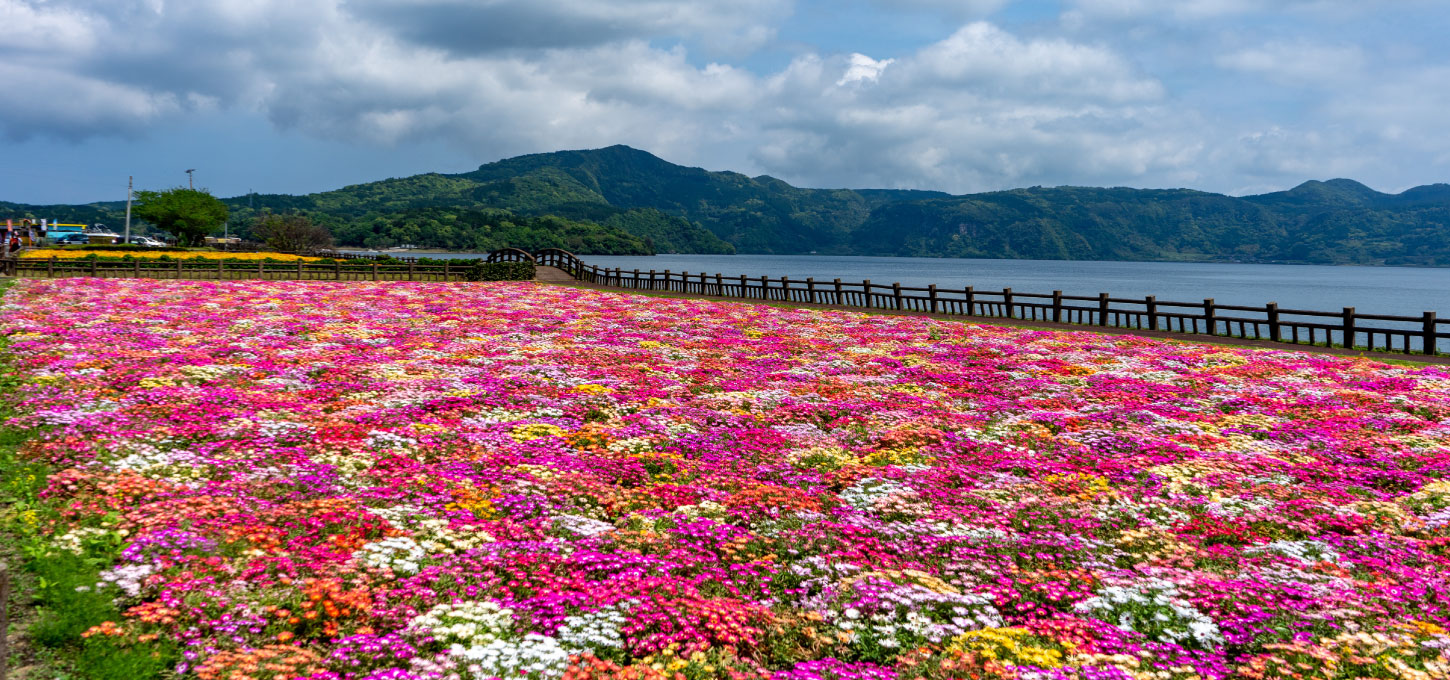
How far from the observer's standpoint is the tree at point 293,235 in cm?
12162

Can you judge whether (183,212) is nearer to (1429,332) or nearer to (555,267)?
(555,267)

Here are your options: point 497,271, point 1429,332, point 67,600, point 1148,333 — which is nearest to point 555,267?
point 497,271

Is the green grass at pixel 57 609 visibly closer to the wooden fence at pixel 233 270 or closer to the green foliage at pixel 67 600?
the green foliage at pixel 67 600

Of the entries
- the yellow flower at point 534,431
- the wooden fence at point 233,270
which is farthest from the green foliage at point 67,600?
the wooden fence at point 233,270

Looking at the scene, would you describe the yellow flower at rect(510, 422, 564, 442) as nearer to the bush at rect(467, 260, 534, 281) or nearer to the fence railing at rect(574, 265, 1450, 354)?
the fence railing at rect(574, 265, 1450, 354)

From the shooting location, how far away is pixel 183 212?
115500 millimetres

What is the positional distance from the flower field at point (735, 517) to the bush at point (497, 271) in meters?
41.3

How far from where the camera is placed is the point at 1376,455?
13500 mm

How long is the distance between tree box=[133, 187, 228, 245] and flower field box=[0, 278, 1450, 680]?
4466 inches

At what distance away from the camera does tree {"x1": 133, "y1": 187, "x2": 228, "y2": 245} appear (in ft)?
381

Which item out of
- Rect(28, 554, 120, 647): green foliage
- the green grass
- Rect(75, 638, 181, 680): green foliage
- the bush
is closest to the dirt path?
the bush

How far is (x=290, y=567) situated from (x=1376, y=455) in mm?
16152

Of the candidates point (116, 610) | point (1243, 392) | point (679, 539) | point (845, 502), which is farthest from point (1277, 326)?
point (116, 610)

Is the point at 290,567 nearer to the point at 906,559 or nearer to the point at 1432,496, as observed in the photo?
the point at 906,559
